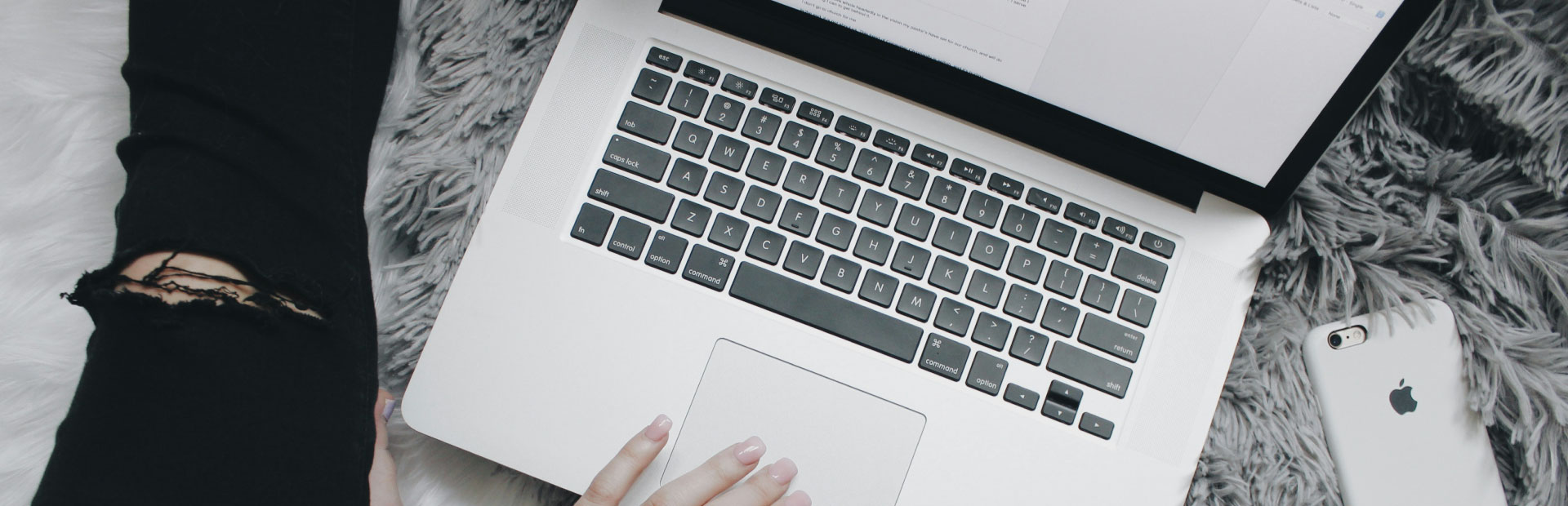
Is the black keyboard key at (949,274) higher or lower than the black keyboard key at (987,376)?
higher

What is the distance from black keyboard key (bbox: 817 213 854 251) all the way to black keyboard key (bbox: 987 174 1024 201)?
8cm

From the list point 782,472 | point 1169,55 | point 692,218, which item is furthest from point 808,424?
point 1169,55

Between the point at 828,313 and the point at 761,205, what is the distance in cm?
7

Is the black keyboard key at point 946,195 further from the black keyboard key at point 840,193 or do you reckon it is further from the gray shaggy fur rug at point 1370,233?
the gray shaggy fur rug at point 1370,233

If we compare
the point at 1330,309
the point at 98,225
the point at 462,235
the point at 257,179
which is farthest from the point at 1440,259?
the point at 98,225

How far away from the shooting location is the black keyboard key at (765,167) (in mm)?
472

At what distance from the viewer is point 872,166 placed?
0.48m

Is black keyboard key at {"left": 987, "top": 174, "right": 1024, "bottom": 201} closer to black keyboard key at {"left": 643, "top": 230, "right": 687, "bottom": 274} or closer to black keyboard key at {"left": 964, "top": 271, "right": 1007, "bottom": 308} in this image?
black keyboard key at {"left": 964, "top": 271, "right": 1007, "bottom": 308}

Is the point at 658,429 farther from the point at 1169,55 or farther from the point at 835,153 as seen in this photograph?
the point at 1169,55

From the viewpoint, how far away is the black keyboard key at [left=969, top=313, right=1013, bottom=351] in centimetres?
46

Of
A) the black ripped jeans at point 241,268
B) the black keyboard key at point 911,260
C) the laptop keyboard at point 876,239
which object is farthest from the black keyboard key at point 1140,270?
the black ripped jeans at point 241,268

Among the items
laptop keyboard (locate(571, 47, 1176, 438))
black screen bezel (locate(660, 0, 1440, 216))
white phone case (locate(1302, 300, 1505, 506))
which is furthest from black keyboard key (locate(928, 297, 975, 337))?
white phone case (locate(1302, 300, 1505, 506))

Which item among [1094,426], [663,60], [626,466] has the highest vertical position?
[663,60]

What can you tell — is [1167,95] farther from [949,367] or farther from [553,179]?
[553,179]
